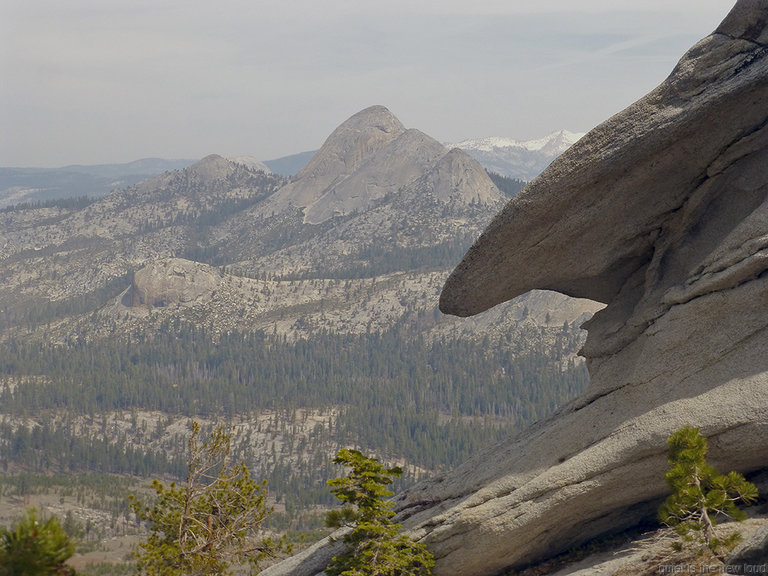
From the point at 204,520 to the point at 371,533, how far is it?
1008cm

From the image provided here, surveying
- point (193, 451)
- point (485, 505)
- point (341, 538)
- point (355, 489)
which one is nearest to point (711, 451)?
point (485, 505)

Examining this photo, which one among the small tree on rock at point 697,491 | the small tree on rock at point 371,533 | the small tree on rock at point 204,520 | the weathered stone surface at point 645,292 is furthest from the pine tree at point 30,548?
the weathered stone surface at point 645,292

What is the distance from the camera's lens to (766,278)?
29250 mm

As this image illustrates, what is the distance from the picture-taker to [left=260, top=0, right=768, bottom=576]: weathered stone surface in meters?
29.7

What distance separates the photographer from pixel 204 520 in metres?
38.6

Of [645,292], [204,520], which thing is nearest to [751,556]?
[645,292]

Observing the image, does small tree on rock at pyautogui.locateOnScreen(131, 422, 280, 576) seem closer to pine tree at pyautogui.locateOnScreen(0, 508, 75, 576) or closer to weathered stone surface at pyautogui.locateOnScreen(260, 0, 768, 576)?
weathered stone surface at pyautogui.locateOnScreen(260, 0, 768, 576)

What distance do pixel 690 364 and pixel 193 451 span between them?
21.7m

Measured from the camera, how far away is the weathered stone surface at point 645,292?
97.4 ft

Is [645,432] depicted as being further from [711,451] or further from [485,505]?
[485,505]

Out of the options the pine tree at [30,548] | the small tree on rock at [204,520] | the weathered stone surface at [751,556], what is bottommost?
the small tree on rock at [204,520]

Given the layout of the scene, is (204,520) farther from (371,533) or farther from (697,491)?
(697,491)

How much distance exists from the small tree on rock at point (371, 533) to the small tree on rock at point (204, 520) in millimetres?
5863

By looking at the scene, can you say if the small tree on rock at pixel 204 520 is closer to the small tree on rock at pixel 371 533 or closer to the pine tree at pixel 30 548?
the small tree on rock at pixel 371 533
